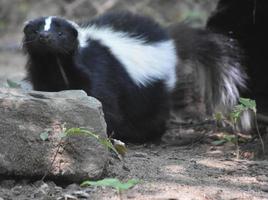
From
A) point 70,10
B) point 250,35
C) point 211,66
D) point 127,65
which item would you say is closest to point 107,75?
point 127,65

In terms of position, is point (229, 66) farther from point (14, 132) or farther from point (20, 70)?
point (20, 70)

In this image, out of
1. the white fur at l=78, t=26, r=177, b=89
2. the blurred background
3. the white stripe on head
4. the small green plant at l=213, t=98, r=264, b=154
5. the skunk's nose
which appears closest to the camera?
the small green plant at l=213, t=98, r=264, b=154

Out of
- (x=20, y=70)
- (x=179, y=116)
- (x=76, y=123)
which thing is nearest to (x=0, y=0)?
(x=20, y=70)

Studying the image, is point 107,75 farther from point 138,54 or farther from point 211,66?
point 211,66

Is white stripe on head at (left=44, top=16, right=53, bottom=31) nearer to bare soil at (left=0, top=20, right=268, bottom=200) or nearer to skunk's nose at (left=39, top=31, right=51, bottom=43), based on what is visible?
skunk's nose at (left=39, top=31, right=51, bottom=43)

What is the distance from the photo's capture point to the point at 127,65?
21.3 feet

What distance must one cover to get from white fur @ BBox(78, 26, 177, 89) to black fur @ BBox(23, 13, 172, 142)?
0.06 metres

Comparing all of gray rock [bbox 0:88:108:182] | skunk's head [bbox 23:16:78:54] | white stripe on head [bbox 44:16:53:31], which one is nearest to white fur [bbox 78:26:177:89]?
skunk's head [bbox 23:16:78:54]

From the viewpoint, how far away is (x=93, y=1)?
43.0ft

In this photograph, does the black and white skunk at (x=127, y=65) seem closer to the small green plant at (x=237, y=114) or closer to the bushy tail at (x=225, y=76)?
the bushy tail at (x=225, y=76)

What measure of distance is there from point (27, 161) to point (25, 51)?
2467mm

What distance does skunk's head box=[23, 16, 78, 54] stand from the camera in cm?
561

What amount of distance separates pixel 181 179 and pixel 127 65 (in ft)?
8.45

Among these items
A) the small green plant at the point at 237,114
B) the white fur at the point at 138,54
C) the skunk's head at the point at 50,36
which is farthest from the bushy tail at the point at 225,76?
the skunk's head at the point at 50,36
